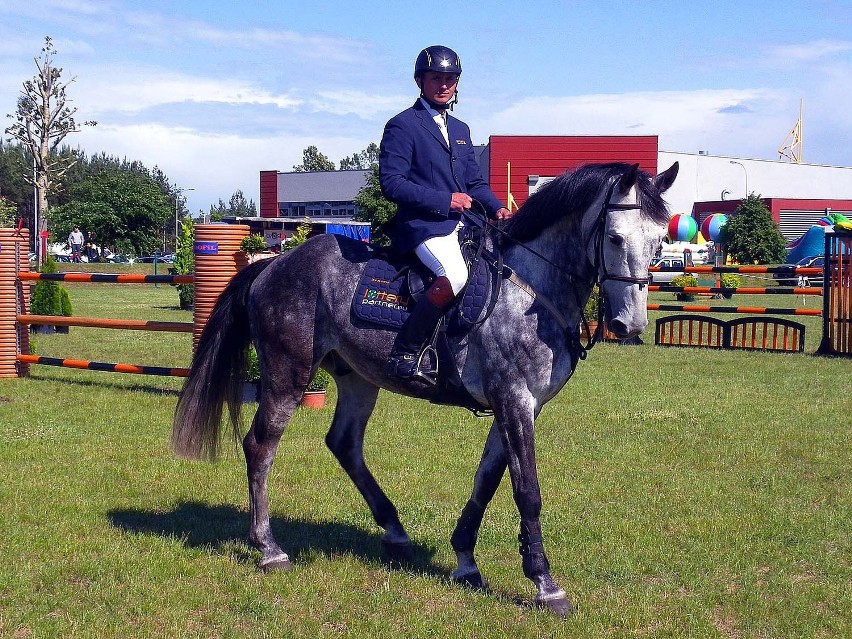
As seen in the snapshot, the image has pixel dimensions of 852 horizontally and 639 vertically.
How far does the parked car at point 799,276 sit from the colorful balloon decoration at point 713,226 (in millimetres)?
8945

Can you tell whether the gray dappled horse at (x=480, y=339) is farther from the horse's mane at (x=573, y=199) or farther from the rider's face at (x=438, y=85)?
the rider's face at (x=438, y=85)

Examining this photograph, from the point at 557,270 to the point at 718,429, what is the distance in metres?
5.44

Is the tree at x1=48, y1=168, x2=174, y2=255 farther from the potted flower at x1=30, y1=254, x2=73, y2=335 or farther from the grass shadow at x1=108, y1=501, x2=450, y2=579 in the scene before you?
the grass shadow at x1=108, y1=501, x2=450, y2=579

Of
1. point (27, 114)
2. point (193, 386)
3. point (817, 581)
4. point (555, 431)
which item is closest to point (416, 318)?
point (193, 386)

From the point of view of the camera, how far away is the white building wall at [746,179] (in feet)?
224

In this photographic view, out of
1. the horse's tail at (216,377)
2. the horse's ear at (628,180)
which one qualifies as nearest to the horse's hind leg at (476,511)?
the horse's ear at (628,180)

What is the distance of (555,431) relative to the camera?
9.83m

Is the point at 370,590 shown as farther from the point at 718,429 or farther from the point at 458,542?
the point at 718,429

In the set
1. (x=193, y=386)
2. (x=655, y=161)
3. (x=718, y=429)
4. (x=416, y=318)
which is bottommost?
(x=718, y=429)

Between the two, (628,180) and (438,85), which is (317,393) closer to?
→ (438,85)

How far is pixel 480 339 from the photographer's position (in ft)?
17.2

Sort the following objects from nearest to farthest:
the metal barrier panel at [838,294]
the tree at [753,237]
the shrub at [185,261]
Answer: the metal barrier panel at [838,294], the shrub at [185,261], the tree at [753,237]

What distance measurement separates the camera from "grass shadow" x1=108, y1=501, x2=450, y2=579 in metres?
5.96

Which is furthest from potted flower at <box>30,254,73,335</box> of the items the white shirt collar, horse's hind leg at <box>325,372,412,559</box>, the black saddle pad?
the white shirt collar
